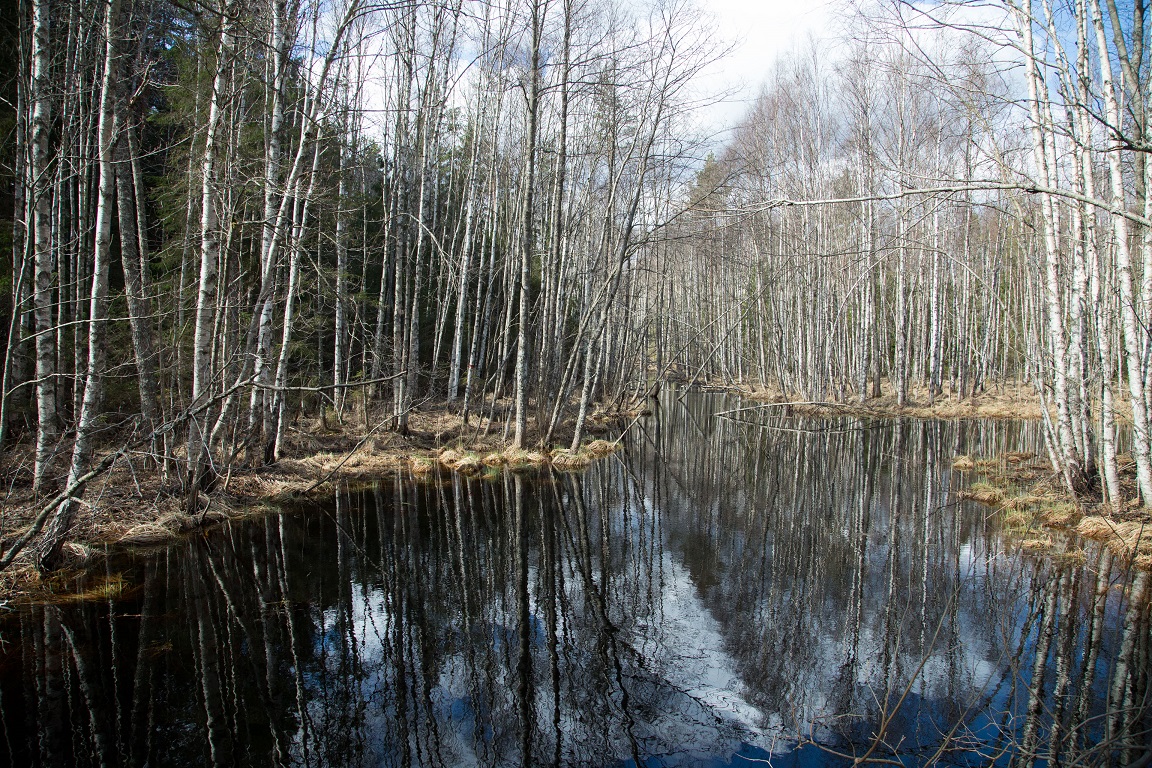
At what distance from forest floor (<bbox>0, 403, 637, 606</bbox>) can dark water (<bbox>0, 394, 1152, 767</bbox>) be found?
0.52 metres

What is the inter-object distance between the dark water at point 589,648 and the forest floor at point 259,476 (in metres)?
0.52

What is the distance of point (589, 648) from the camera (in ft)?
15.7

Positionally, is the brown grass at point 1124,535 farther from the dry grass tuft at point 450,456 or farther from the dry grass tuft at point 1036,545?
the dry grass tuft at point 450,456

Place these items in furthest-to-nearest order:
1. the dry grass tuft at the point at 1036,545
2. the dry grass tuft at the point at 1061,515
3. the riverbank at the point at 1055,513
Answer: the dry grass tuft at the point at 1061,515, the dry grass tuft at the point at 1036,545, the riverbank at the point at 1055,513

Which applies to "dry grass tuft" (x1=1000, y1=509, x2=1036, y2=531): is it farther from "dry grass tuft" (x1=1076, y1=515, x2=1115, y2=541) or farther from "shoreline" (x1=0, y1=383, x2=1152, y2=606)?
"dry grass tuft" (x1=1076, y1=515, x2=1115, y2=541)

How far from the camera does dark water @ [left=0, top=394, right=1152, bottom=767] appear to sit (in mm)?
3600

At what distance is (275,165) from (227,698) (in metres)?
6.55

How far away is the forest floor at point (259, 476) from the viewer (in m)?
6.36

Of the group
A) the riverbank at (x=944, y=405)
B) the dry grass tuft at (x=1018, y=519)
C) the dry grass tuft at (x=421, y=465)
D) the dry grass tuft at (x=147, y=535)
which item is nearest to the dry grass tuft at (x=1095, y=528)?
the dry grass tuft at (x=1018, y=519)

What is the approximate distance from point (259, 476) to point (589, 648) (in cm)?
713

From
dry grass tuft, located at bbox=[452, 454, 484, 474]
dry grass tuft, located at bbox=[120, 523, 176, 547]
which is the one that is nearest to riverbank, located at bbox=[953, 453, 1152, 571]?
dry grass tuft, located at bbox=[452, 454, 484, 474]

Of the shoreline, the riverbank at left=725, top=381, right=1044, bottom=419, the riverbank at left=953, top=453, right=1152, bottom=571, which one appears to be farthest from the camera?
the riverbank at left=725, top=381, right=1044, bottom=419

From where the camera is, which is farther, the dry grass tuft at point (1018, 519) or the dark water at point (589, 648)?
the dry grass tuft at point (1018, 519)

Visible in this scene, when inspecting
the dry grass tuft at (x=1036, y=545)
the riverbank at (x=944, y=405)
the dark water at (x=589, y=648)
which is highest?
the riverbank at (x=944, y=405)
